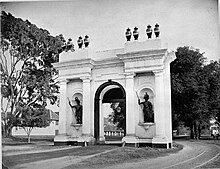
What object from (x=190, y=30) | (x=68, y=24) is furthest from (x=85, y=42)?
(x=190, y=30)

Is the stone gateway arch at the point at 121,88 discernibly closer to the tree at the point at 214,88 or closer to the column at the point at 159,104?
the column at the point at 159,104

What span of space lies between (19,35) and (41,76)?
0.82m

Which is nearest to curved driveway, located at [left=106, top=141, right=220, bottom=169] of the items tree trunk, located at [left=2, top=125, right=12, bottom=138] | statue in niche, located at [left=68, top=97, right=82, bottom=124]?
tree trunk, located at [left=2, top=125, right=12, bottom=138]

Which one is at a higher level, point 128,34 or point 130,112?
point 128,34

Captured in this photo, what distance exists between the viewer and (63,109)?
240 inches

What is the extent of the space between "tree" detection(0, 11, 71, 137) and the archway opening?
112 cm

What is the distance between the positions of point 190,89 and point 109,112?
2.13 m

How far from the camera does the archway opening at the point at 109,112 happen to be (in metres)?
6.15

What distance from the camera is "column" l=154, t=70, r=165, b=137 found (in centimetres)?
544

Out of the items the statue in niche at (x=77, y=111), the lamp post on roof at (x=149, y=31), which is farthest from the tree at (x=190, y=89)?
the statue in niche at (x=77, y=111)

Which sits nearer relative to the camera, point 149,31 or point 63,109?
point 149,31

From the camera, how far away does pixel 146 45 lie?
18.9ft

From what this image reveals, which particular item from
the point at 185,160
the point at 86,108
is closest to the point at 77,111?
the point at 86,108

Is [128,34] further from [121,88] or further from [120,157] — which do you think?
[120,157]
